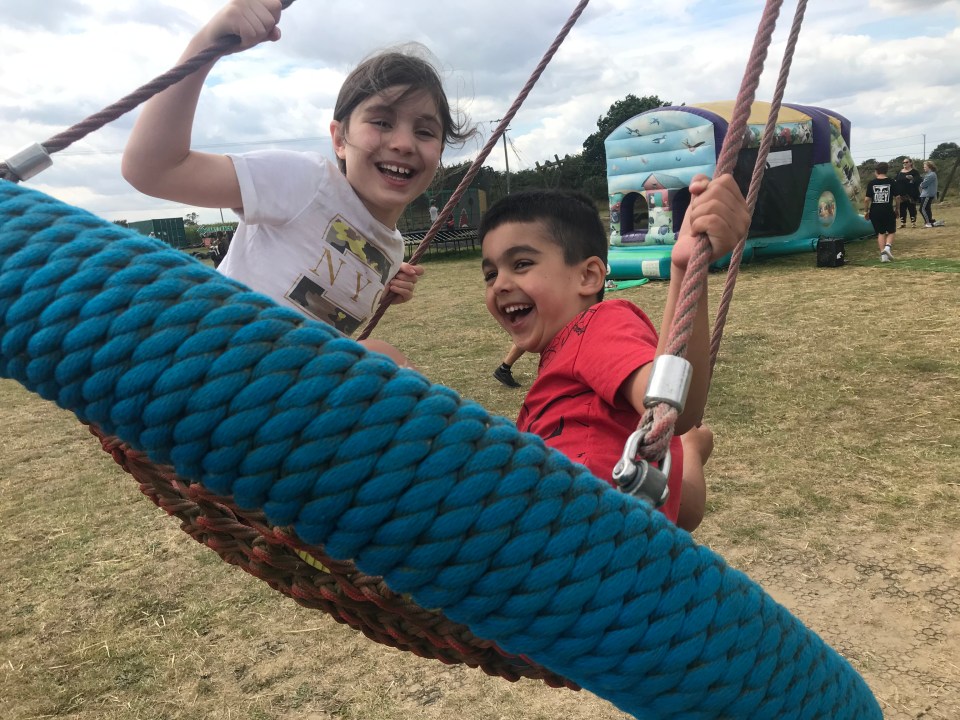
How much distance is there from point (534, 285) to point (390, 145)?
0.58 m

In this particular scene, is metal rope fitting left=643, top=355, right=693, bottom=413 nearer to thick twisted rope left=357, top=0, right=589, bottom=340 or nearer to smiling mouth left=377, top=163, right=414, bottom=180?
thick twisted rope left=357, top=0, right=589, bottom=340

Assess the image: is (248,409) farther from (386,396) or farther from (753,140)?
(753,140)

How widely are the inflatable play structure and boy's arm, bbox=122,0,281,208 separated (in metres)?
8.06

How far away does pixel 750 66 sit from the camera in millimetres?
941

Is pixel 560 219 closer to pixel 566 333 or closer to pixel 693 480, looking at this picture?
pixel 566 333

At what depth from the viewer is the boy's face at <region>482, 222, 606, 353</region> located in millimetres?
1508

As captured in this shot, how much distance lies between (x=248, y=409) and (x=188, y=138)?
3.32 ft

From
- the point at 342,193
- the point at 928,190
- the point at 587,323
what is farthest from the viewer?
the point at 928,190

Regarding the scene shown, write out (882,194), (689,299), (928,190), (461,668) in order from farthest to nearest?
(928,190), (882,194), (461,668), (689,299)

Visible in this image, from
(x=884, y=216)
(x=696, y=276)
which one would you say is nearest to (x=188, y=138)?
(x=696, y=276)

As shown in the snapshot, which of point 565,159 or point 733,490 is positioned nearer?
point 733,490

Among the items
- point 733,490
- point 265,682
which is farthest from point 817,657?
point 733,490

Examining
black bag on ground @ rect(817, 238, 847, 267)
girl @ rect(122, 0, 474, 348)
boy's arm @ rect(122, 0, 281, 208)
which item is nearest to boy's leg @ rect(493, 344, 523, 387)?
girl @ rect(122, 0, 474, 348)

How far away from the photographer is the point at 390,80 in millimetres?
1765
